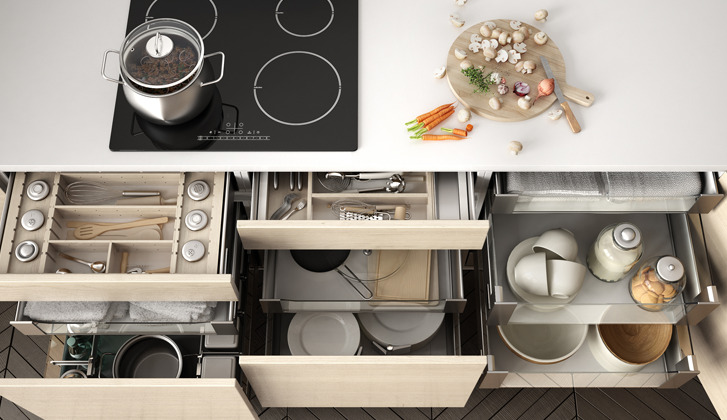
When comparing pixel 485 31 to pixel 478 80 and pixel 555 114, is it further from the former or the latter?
pixel 555 114

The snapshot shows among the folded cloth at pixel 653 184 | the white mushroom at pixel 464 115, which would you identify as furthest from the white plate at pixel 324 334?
the folded cloth at pixel 653 184

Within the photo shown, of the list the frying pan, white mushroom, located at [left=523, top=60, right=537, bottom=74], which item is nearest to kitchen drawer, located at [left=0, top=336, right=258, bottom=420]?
the frying pan

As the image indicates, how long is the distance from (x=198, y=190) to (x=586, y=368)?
114 centimetres

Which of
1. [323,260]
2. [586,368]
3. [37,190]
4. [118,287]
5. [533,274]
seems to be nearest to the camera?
[118,287]

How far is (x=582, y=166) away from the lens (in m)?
1.27

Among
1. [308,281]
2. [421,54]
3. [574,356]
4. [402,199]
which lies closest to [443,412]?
[574,356]

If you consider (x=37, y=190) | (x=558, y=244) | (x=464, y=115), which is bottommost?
(x=558, y=244)

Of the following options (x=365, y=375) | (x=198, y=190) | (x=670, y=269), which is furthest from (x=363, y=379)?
(x=670, y=269)

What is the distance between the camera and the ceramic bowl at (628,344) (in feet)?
5.31

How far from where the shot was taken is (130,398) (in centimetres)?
125

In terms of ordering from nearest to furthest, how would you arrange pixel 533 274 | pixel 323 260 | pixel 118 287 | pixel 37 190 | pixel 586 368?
pixel 118 287, pixel 37 190, pixel 533 274, pixel 323 260, pixel 586 368

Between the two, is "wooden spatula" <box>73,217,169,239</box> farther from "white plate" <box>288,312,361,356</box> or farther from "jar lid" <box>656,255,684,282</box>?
"jar lid" <box>656,255,684,282</box>

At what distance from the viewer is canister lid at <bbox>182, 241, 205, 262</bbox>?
1.25 meters

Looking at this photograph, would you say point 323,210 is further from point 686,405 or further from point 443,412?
point 686,405
